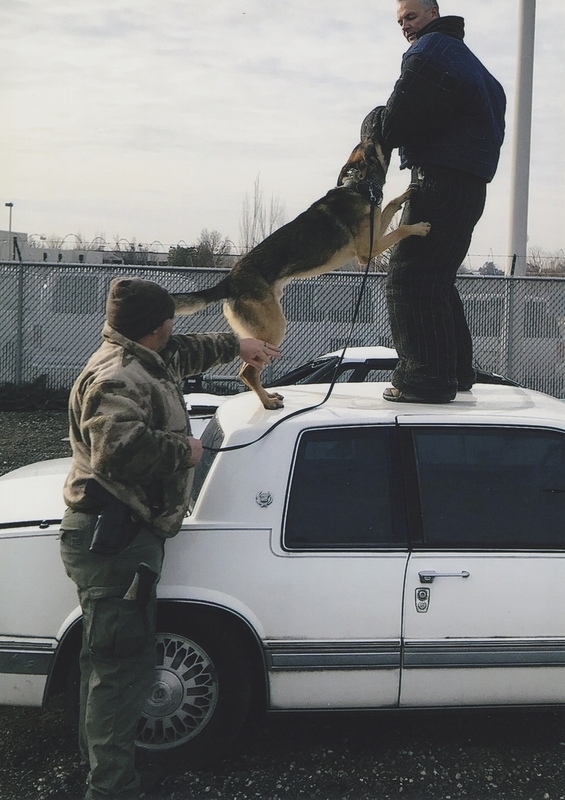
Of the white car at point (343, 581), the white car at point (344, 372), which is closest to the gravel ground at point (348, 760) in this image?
the white car at point (343, 581)

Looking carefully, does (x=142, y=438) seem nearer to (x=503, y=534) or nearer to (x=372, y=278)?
(x=503, y=534)

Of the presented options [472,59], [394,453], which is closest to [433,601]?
[394,453]

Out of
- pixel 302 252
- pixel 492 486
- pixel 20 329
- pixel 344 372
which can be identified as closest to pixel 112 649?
pixel 492 486

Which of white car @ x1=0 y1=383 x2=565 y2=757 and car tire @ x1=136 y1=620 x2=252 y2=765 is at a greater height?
white car @ x1=0 y1=383 x2=565 y2=757

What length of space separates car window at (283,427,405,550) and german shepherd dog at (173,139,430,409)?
2.64ft

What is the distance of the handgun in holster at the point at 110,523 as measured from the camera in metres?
2.76

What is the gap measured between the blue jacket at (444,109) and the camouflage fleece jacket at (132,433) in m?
1.82

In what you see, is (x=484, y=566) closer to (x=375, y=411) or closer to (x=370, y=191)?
(x=375, y=411)

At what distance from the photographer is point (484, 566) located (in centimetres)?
306

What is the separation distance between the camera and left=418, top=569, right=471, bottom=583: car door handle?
9.93ft

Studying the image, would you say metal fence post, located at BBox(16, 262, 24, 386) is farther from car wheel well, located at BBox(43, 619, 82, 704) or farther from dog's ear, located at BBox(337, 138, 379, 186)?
car wheel well, located at BBox(43, 619, 82, 704)

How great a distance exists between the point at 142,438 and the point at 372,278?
9703 millimetres

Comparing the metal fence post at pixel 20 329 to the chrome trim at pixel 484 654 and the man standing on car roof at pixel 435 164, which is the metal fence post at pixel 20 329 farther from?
the chrome trim at pixel 484 654

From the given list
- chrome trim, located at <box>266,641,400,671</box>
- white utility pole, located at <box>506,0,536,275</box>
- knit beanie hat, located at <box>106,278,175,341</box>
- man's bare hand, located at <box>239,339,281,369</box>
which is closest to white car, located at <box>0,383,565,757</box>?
chrome trim, located at <box>266,641,400,671</box>
